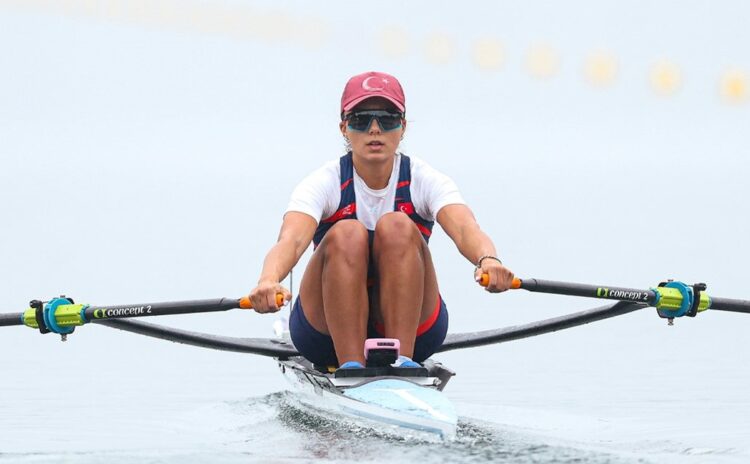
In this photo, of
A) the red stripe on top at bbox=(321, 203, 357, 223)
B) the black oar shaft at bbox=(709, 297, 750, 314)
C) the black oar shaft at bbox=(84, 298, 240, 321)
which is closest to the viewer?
the black oar shaft at bbox=(84, 298, 240, 321)

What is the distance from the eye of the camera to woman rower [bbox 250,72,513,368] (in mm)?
8312

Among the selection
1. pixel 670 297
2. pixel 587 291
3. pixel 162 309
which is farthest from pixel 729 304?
A: pixel 162 309

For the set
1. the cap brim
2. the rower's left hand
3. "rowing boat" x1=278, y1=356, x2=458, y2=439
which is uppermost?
the cap brim

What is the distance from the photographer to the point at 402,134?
8898 mm

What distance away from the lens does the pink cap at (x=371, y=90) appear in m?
8.59

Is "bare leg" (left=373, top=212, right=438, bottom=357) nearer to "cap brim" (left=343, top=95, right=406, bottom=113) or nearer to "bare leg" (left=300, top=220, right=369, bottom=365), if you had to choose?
"bare leg" (left=300, top=220, right=369, bottom=365)

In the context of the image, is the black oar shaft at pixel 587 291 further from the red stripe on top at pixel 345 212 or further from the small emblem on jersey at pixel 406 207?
the red stripe on top at pixel 345 212

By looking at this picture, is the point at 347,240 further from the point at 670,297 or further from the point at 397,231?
the point at 670,297

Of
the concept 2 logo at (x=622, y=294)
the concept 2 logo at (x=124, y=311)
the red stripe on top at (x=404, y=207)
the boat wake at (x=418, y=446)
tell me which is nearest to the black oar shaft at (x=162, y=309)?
the concept 2 logo at (x=124, y=311)

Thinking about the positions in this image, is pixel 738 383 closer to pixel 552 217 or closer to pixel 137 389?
pixel 137 389

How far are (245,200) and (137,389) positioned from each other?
129 ft

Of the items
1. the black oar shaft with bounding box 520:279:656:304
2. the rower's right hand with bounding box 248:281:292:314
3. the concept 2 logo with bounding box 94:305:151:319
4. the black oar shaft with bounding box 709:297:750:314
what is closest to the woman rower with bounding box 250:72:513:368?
the rower's right hand with bounding box 248:281:292:314

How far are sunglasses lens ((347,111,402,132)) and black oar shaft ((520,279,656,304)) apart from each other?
129 centimetres

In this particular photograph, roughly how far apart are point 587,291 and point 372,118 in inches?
66.6
